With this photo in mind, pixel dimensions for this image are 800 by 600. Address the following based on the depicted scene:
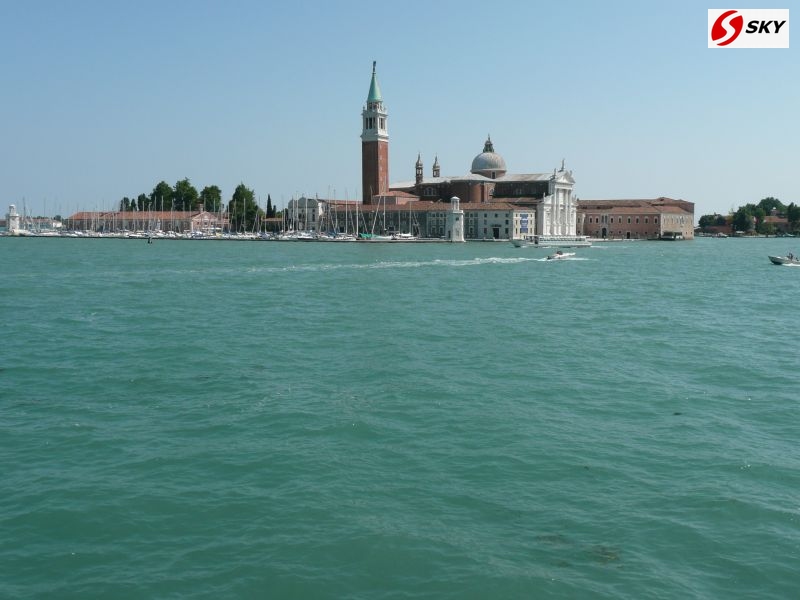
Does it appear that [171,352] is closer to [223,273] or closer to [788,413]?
[788,413]

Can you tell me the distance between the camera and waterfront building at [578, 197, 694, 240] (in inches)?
3086

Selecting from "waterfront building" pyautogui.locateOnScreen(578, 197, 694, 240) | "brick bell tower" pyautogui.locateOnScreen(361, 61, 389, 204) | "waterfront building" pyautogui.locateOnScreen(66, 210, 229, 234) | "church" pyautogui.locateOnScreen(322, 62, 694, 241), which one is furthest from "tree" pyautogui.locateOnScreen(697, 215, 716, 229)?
"waterfront building" pyautogui.locateOnScreen(66, 210, 229, 234)

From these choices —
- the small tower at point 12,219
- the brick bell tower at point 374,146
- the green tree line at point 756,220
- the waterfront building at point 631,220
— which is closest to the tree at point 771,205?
the green tree line at point 756,220

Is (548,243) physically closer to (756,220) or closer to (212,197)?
(212,197)

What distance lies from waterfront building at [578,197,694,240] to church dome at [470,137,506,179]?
8.90 meters

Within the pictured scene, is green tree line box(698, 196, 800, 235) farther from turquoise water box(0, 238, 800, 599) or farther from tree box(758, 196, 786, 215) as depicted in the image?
turquoise water box(0, 238, 800, 599)

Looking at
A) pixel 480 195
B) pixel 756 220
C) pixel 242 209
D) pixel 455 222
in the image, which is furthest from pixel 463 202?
pixel 756 220

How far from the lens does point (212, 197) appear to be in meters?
85.2

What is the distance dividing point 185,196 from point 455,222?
32.4 m

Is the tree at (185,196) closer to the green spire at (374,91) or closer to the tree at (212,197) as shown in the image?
the tree at (212,197)

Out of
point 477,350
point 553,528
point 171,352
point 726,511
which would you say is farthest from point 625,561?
point 171,352

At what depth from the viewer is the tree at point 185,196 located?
276 feet

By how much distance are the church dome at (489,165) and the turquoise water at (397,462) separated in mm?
62066

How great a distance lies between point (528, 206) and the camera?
68.6 metres
